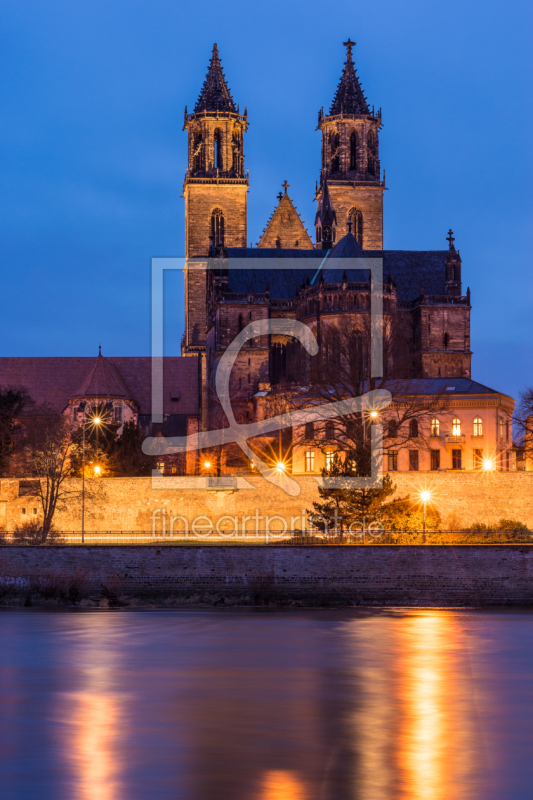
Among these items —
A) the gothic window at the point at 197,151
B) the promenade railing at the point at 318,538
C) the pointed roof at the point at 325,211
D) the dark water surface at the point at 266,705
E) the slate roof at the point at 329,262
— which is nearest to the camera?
the dark water surface at the point at 266,705

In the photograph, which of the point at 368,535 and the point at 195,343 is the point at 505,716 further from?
the point at 195,343

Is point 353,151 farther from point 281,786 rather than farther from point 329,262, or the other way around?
point 281,786

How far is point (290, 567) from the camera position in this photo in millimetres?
40312

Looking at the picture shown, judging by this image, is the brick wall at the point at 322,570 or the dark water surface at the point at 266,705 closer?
the dark water surface at the point at 266,705

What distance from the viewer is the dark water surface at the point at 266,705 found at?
1878 cm

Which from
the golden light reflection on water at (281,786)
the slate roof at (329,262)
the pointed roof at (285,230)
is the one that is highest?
the pointed roof at (285,230)

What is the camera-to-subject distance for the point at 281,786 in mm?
18344

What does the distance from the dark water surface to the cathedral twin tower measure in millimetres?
61349

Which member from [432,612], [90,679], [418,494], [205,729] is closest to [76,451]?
[418,494]

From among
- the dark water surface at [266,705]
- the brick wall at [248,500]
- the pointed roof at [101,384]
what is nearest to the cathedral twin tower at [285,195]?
the pointed roof at [101,384]

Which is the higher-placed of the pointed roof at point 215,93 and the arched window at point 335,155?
the pointed roof at point 215,93

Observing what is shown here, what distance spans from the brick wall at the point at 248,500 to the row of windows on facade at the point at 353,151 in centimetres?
4938

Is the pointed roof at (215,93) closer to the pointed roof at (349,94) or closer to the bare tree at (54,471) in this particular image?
the pointed roof at (349,94)

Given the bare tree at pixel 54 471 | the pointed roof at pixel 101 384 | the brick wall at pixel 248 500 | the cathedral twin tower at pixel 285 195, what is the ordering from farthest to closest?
the cathedral twin tower at pixel 285 195, the pointed roof at pixel 101 384, the bare tree at pixel 54 471, the brick wall at pixel 248 500
